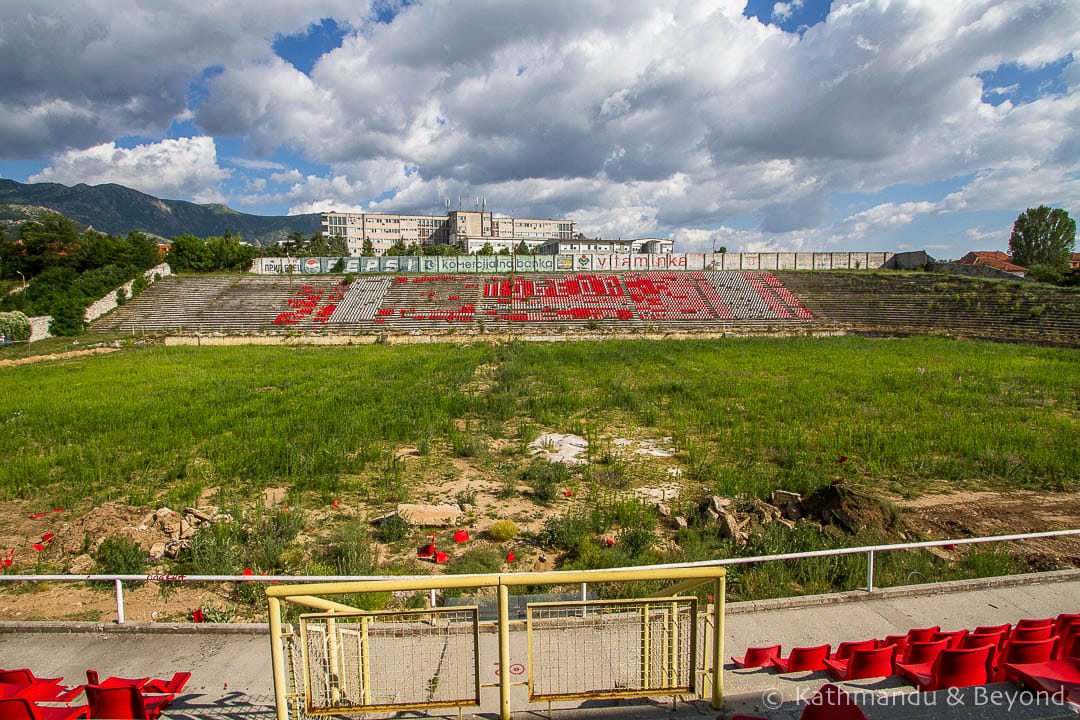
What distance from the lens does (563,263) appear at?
185 feet

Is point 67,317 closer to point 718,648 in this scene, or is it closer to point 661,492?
point 661,492

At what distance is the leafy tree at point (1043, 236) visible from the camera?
6025 centimetres

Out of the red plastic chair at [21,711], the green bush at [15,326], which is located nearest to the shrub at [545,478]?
the red plastic chair at [21,711]

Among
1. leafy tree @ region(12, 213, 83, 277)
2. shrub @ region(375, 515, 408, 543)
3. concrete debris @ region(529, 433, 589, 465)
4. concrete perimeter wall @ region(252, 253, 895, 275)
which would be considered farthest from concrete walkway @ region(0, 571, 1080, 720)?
leafy tree @ region(12, 213, 83, 277)

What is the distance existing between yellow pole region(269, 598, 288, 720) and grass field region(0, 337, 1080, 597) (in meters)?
3.99

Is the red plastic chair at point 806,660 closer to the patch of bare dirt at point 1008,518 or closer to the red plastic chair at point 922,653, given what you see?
the red plastic chair at point 922,653

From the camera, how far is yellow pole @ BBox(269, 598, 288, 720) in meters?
2.96

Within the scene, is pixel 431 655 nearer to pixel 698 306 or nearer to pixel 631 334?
pixel 631 334

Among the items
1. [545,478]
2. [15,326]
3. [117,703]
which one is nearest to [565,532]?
[545,478]

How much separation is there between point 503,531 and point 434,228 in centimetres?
13075

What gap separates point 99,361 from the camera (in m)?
26.5

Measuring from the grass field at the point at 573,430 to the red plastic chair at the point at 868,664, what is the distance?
2.18 metres

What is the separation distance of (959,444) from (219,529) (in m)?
14.4

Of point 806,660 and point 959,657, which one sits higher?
point 959,657
